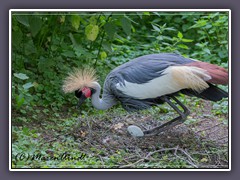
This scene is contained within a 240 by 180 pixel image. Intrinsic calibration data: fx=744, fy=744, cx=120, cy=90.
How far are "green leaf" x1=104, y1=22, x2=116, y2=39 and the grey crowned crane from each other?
1.08ft

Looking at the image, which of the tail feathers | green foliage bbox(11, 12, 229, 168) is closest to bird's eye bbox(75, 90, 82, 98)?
green foliage bbox(11, 12, 229, 168)

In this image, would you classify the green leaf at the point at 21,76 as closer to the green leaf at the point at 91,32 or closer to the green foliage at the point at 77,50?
the green foliage at the point at 77,50

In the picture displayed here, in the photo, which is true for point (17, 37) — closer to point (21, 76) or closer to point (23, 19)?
point (23, 19)

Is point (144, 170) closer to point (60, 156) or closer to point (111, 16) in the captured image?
point (60, 156)

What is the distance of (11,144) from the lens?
419 cm

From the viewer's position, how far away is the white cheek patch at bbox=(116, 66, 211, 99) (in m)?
4.31

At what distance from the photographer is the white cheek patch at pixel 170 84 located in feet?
14.1

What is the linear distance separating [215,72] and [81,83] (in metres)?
0.80

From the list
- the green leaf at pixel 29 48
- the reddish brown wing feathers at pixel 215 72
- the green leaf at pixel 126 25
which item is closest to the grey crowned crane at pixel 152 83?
the reddish brown wing feathers at pixel 215 72

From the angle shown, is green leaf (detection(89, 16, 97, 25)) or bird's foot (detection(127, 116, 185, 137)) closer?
bird's foot (detection(127, 116, 185, 137))

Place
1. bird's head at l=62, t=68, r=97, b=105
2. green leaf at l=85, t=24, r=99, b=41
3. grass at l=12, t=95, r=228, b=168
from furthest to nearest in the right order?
green leaf at l=85, t=24, r=99, b=41, bird's head at l=62, t=68, r=97, b=105, grass at l=12, t=95, r=228, b=168

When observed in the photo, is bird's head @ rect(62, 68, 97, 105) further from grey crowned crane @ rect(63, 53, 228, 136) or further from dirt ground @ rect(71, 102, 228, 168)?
dirt ground @ rect(71, 102, 228, 168)

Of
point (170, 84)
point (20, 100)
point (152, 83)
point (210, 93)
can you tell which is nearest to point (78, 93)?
point (20, 100)

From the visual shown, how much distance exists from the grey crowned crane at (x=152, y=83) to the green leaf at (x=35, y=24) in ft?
1.23
